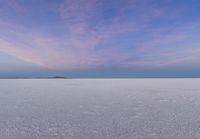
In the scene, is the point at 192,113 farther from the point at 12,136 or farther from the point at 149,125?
the point at 12,136

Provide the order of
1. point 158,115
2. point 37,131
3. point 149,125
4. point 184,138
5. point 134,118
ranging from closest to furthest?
1. point 184,138
2. point 37,131
3. point 149,125
4. point 134,118
5. point 158,115

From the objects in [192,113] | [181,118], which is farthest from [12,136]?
[192,113]

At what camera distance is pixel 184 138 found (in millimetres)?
3164

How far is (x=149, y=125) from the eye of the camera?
13.2 ft

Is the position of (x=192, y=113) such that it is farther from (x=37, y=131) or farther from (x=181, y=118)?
(x=37, y=131)

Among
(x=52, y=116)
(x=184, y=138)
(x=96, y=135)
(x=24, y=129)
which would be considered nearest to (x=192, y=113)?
(x=184, y=138)

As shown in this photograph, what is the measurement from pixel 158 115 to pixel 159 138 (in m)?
1.91

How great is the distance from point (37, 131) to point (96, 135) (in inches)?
52.6

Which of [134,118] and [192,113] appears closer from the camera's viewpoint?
[134,118]

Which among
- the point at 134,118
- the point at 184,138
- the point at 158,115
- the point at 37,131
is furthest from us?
the point at 158,115

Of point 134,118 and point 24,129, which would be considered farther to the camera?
point 134,118

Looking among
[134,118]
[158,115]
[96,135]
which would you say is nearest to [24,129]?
[96,135]

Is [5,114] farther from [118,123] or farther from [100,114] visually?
[118,123]

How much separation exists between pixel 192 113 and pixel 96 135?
3522 millimetres
